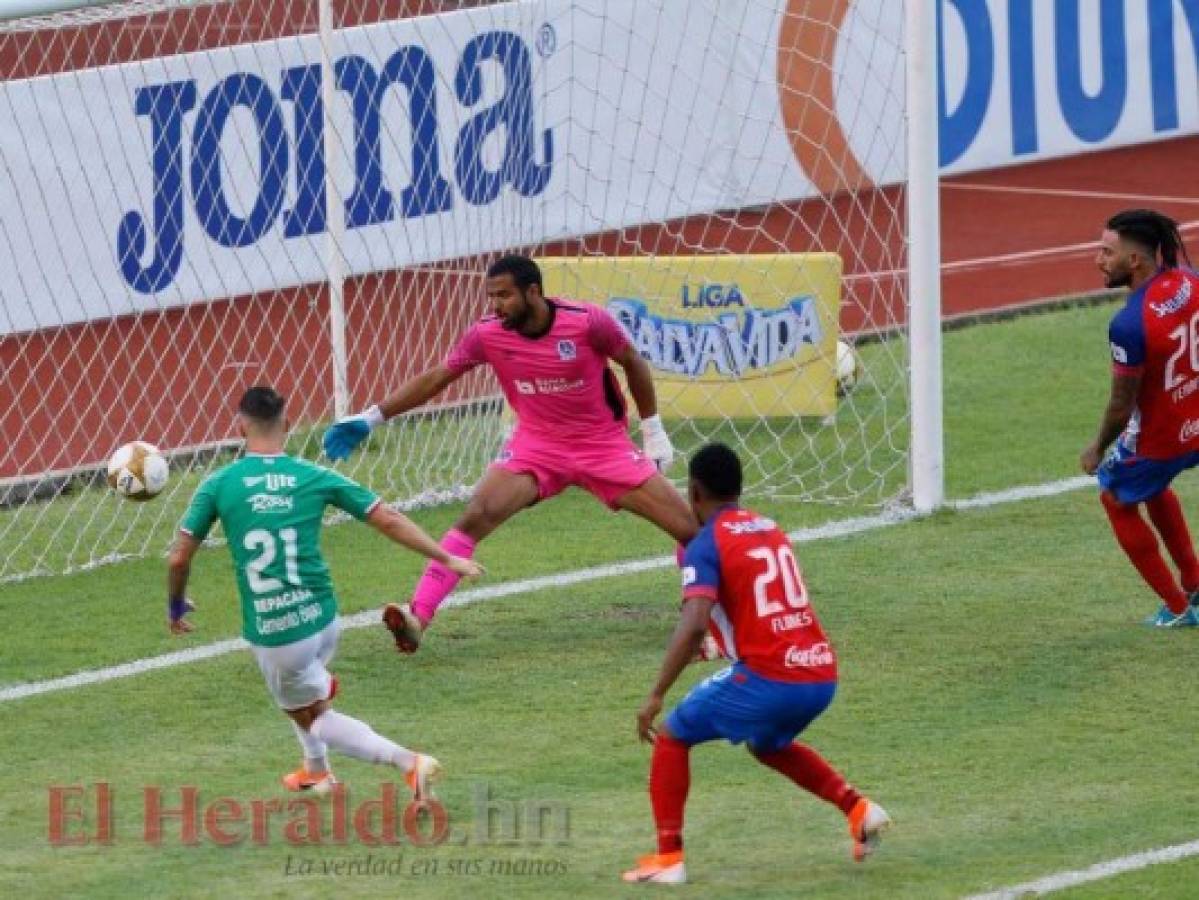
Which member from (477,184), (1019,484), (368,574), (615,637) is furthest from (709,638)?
(477,184)

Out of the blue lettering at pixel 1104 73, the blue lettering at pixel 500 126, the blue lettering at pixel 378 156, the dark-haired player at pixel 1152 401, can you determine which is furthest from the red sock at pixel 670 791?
the blue lettering at pixel 1104 73

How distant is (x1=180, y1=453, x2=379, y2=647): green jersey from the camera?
8.95 m

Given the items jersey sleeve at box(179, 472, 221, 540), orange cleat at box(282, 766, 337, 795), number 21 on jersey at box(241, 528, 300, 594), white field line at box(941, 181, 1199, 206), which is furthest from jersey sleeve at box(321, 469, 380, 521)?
white field line at box(941, 181, 1199, 206)

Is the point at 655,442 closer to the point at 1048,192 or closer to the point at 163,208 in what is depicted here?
the point at 163,208

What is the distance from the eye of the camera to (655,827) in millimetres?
8781

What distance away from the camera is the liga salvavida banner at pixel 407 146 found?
15344 millimetres

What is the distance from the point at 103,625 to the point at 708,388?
4.54 m

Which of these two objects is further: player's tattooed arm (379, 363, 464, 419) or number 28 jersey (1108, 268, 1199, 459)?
player's tattooed arm (379, 363, 464, 419)

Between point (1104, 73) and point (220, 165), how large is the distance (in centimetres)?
959

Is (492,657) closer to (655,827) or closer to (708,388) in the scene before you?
(655,827)

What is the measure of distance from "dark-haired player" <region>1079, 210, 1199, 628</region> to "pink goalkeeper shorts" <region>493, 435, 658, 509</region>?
74.9 inches

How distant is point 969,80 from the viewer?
72.6ft

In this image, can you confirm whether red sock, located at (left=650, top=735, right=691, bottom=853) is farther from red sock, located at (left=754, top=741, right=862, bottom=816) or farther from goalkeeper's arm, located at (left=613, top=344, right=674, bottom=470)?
goalkeeper's arm, located at (left=613, top=344, right=674, bottom=470)

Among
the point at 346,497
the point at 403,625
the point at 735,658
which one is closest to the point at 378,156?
the point at 403,625
